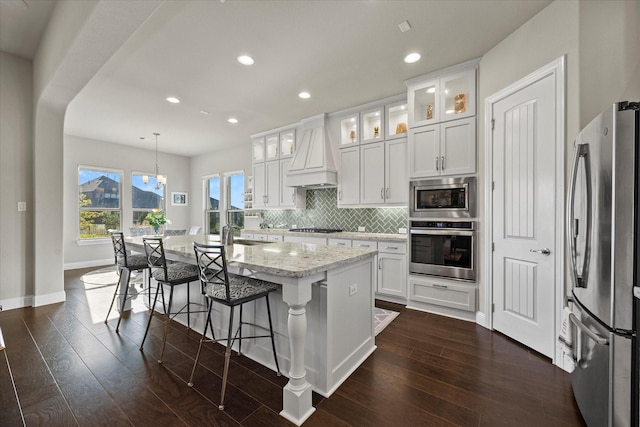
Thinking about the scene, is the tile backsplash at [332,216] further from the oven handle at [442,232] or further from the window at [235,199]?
the window at [235,199]

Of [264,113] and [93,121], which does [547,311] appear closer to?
[264,113]

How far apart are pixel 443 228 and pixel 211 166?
6418mm

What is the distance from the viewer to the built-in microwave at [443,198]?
3016mm

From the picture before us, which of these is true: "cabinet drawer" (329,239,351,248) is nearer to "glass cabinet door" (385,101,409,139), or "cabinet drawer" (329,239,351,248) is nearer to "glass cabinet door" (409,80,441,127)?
"glass cabinet door" (385,101,409,139)

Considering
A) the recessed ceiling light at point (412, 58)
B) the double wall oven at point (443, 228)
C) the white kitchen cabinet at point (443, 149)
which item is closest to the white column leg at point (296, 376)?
the double wall oven at point (443, 228)

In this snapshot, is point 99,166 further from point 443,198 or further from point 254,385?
point 443,198

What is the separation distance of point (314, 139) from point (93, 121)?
4.14m

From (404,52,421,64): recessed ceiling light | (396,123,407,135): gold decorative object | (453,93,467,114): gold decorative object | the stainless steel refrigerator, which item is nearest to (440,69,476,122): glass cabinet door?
(453,93,467,114): gold decorative object

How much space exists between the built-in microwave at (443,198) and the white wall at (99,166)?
6.82 m

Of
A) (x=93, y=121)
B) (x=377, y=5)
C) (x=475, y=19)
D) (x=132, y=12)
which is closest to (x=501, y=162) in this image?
(x=475, y=19)

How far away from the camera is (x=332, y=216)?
5.00 meters

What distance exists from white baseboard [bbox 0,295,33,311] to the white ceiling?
2901 millimetres

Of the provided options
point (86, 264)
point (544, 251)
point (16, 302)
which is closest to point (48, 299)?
point (16, 302)

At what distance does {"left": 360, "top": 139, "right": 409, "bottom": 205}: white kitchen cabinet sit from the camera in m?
3.78
